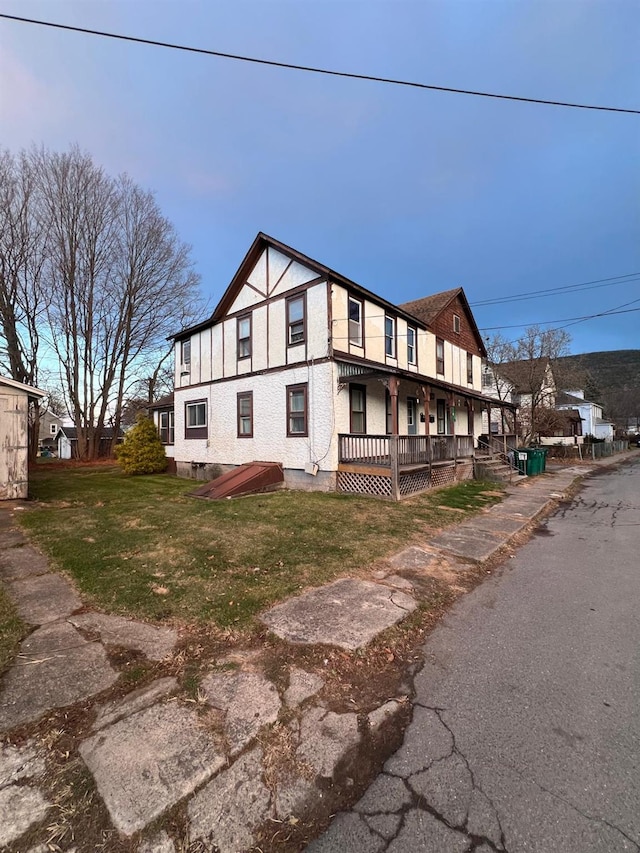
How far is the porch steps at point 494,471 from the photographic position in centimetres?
1546

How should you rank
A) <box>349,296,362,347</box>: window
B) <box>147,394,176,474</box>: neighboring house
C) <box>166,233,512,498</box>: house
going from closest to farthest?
<box>166,233,512,498</box>: house, <box>349,296,362,347</box>: window, <box>147,394,176,474</box>: neighboring house

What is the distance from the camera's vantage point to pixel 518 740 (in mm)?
2273

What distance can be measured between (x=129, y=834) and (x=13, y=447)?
11.6 metres

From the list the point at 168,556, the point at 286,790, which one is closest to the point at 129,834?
the point at 286,790

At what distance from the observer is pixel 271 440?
1341 cm

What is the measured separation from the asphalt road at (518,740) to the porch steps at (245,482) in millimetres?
A: 8197

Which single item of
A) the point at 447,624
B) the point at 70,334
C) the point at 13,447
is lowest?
the point at 447,624

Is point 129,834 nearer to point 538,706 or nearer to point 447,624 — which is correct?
point 538,706

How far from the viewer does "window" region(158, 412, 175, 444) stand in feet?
66.0

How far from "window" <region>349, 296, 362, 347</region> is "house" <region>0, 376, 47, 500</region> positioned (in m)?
9.75

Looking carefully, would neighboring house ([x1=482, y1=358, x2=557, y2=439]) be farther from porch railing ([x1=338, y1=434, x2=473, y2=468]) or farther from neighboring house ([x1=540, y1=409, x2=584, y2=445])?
porch railing ([x1=338, y1=434, x2=473, y2=468])

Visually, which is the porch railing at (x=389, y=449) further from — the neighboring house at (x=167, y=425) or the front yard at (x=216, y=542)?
the neighboring house at (x=167, y=425)

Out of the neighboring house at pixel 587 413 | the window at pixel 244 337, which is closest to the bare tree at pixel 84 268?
the window at pixel 244 337

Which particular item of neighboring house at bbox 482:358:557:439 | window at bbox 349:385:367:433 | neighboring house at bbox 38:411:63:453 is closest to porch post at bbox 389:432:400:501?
window at bbox 349:385:367:433
